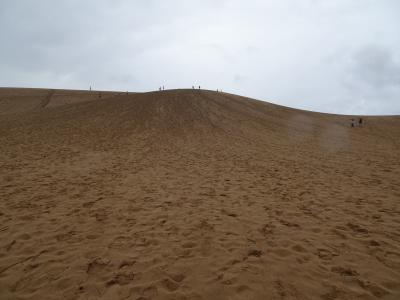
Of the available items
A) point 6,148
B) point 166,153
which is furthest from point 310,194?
point 6,148

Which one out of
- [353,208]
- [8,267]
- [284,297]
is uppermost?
[353,208]

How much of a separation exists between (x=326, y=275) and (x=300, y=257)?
58cm

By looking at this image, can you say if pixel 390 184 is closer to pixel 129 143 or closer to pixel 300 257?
pixel 300 257

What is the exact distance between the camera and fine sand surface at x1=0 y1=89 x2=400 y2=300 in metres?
3.99

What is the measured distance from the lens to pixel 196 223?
6.14 meters

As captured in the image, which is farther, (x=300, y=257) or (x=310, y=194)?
(x=310, y=194)

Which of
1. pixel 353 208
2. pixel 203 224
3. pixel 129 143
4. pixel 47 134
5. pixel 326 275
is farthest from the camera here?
pixel 47 134

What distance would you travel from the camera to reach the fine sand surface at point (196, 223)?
13.1 ft

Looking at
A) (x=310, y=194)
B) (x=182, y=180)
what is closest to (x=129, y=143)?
(x=182, y=180)

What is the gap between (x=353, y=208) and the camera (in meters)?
6.99

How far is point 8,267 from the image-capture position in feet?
14.7

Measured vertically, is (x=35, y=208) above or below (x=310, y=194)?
below

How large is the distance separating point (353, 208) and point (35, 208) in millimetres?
8289

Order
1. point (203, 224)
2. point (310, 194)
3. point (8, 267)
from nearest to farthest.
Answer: point (8, 267) → point (203, 224) → point (310, 194)
